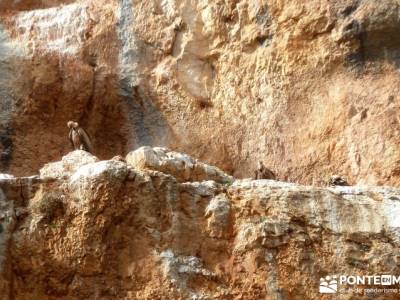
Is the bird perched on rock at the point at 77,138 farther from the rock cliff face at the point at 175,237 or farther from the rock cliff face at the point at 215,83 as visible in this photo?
the rock cliff face at the point at 175,237

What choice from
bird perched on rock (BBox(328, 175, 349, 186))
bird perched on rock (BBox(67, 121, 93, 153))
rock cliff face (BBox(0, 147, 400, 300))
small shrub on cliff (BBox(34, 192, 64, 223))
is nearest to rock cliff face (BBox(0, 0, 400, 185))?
bird perched on rock (BBox(328, 175, 349, 186))

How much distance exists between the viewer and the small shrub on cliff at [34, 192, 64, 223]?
41.4 ft

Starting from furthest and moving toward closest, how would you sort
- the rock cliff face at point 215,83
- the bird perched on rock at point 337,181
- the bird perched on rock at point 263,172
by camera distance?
the rock cliff face at point 215,83 → the bird perched on rock at point 263,172 → the bird perched on rock at point 337,181

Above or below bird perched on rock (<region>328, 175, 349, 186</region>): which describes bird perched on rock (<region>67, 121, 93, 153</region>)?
above

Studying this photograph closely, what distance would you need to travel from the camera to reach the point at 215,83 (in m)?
19.8

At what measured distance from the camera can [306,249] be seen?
1271cm

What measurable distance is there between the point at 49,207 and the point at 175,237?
1.73 m

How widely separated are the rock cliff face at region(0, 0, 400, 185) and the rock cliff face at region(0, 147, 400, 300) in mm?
4309

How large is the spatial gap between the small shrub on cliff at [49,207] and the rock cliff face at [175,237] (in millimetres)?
13

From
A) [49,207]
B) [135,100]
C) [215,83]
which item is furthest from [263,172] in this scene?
[49,207]

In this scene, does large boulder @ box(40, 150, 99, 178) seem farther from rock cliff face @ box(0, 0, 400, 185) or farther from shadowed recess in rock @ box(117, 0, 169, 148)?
shadowed recess in rock @ box(117, 0, 169, 148)

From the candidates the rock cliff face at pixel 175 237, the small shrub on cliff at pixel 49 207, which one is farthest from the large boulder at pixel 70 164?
the small shrub on cliff at pixel 49 207

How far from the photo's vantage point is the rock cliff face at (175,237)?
12.4 metres

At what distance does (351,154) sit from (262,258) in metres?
5.49
